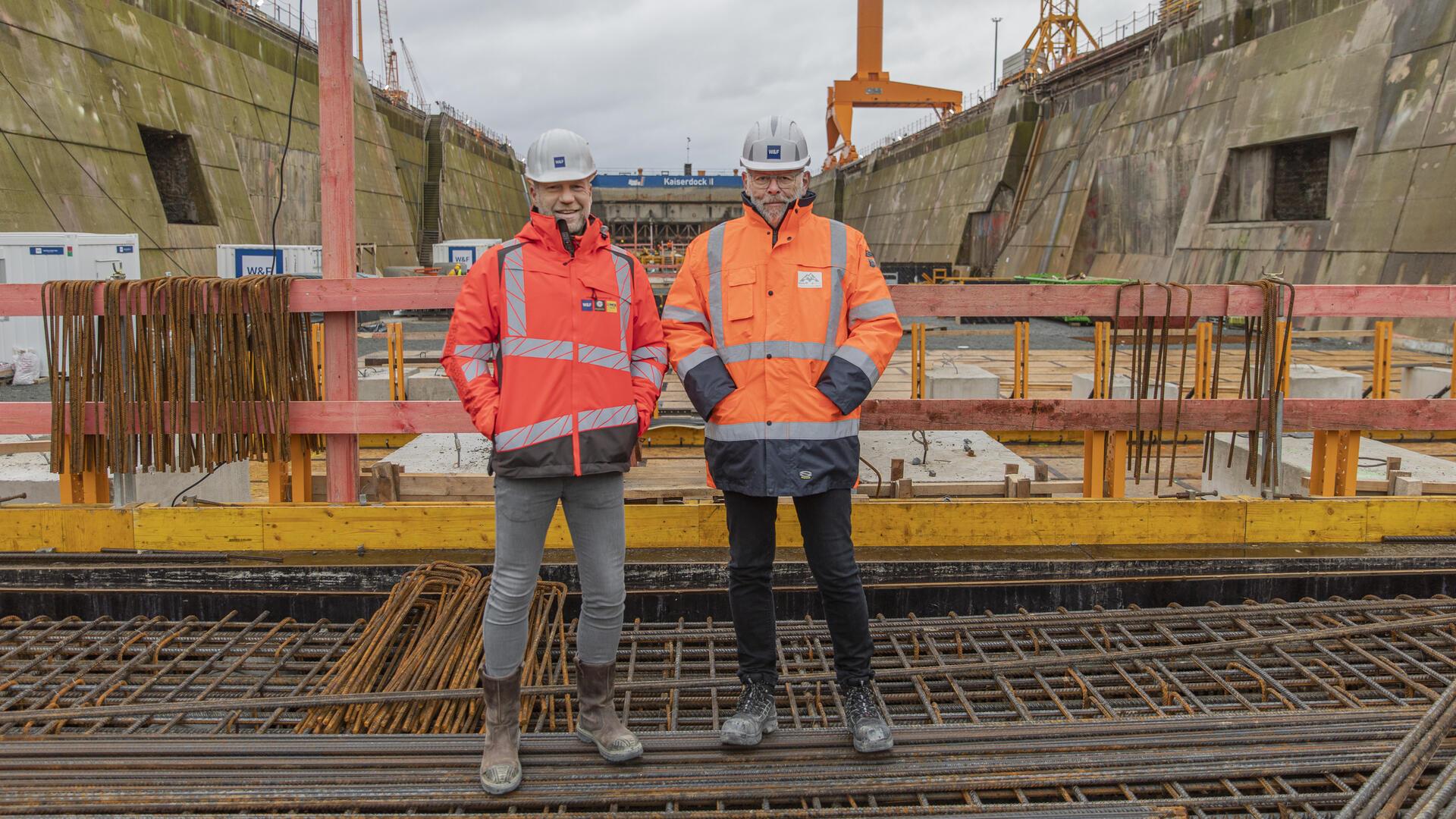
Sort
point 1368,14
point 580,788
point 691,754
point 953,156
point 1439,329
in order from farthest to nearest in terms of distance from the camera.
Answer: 1. point 953,156
2. point 1368,14
3. point 1439,329
4. point 691,754
5. point 580,788

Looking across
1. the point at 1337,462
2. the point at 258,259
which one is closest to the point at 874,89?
the point at 258,259

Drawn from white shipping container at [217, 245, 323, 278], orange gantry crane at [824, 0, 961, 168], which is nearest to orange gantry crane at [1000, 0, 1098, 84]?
orange gantry crane at [824, 0, 961, 168]

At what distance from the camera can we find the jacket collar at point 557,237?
9.42ft

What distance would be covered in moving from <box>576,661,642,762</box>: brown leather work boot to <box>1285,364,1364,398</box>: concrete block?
7.35 m

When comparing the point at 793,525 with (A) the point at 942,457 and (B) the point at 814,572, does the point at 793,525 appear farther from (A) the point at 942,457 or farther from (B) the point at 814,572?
(A) the point at 942,457

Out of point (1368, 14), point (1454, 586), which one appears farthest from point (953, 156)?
point (1454, 586)

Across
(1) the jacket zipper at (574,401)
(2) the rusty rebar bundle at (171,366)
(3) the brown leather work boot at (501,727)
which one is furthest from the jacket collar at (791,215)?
(2) the rusty rebar bundle at (171,366)

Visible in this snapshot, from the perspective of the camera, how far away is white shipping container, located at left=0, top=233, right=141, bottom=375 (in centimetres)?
1303

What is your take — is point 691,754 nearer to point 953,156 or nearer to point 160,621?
point 160,621

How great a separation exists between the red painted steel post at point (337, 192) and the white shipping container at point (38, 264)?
413 inches

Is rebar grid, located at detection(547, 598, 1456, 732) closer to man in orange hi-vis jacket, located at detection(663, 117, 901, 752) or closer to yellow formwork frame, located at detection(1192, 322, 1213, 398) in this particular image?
man in orange hi-vis jacket, located at detection(663, 117, 901, 752)

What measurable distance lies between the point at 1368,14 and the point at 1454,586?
18648 millimetres

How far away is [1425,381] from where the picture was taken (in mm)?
9461

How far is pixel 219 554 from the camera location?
4.59m
